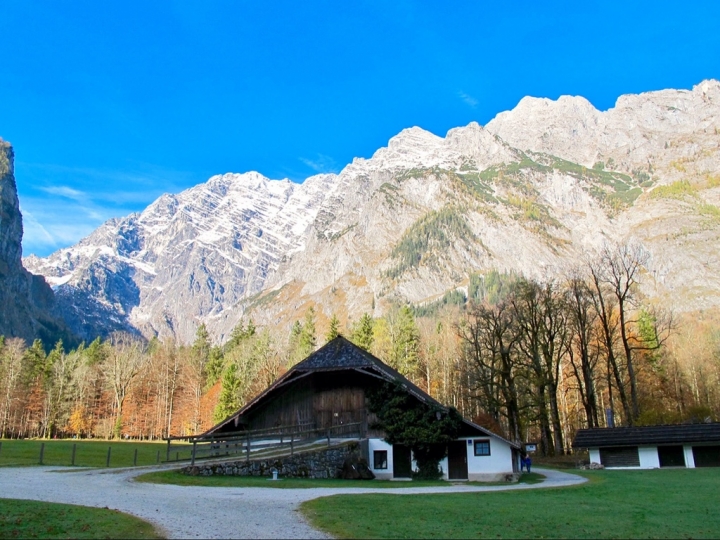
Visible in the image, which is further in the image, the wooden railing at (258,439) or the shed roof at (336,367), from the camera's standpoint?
the shed roof at (336,367)

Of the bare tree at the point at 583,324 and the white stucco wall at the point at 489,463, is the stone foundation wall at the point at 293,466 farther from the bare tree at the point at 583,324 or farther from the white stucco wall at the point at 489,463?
the bare tree at the point at 583,324

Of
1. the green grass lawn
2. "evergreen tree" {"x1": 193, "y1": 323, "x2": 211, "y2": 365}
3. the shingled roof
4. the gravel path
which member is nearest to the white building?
the shingled roof

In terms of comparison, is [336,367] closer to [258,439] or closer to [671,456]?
[258,439]

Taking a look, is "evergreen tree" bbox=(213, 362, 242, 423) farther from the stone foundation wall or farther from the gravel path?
the gravel path

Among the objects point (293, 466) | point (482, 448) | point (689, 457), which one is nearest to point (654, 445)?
point (689, 457)

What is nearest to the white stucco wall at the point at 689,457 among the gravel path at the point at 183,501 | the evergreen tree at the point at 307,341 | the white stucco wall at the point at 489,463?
the white stucco wall at the point at 489,463

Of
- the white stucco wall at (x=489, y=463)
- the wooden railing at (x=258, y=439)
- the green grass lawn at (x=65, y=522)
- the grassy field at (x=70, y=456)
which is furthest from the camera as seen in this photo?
the grassy field at (x=70, y=456)

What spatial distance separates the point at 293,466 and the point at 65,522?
18777 millimetres

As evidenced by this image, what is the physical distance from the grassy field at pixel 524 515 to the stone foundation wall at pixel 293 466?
32.5ft

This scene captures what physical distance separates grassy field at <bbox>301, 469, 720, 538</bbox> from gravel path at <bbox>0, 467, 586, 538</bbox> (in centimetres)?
103

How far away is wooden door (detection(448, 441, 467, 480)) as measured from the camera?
34875 mm

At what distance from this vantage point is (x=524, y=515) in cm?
1644

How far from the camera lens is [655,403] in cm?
5700

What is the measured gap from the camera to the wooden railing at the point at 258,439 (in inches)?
1186
